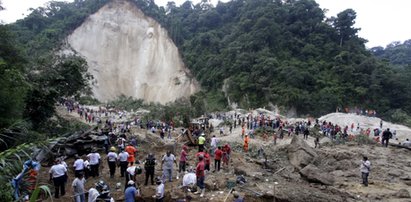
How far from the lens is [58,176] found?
30.3 feet

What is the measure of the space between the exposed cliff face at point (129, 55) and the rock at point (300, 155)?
4188 centimetres

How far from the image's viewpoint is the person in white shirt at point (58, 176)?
29.9 ft

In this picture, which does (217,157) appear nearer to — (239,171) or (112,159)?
(239,171)

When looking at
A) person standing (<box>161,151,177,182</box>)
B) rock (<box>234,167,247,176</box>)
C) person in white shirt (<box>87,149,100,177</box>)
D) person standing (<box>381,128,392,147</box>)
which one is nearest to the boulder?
person standing (<box>381,128,392,147</box>)

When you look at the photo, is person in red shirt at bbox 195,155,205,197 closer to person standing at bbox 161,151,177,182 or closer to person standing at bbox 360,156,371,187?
person standing at bbox 161,151,177,182

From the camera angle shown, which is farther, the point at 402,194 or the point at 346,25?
the point at 346,25

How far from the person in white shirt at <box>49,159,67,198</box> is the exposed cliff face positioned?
49.7 meters

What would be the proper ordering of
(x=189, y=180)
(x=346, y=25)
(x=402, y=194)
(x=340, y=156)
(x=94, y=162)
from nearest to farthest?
1. (x=189, y=180)
2. (x=94, y=162)
3. (x=402, y=194)
4. (x=340, y=156)
5. (x=346, y=25)

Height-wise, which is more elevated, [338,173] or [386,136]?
[386,136]

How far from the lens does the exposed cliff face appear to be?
2436 inches

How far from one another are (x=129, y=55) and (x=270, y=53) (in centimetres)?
2869

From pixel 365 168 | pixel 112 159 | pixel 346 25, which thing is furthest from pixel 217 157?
pixel 346 25

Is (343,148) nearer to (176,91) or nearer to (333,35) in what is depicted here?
(333,35)

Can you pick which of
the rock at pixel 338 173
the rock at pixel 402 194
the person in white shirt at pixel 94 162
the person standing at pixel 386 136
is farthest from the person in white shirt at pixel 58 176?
the person standing at pixel 386 136
